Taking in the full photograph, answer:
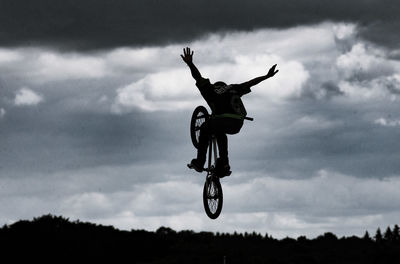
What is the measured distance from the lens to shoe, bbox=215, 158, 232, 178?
73.9ft

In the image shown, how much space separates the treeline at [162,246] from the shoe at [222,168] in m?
127

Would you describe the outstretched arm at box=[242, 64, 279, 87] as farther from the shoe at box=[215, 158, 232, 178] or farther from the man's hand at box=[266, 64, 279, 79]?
the shoe at box=[215, 158, 232, 178]

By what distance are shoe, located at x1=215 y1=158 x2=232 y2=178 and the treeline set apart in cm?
12668

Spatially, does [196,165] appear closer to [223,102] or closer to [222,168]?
[222,168]

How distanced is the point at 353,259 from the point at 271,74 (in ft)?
511

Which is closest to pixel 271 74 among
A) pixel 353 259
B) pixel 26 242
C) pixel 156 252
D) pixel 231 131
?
pixel 231 131

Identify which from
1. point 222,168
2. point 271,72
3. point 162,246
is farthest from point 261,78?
point 162,246

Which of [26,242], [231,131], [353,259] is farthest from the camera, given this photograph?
[353,259]

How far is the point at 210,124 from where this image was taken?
21844 mm

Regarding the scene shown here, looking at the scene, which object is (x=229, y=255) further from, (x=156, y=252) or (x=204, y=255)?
(x=156, y=252)

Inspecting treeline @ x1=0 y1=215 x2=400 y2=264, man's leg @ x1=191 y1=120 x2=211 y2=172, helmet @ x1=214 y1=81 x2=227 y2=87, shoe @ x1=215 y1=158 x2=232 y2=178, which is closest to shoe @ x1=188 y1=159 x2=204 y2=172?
man's leg @ x1=191 y1=120 x2=211 y2=172

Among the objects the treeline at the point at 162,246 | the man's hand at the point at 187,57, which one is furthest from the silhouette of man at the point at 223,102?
the treeline at the point at 162,246

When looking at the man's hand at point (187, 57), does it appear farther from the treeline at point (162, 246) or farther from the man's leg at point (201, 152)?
the treeline at point (162, 246)

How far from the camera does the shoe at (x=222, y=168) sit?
22516 mm
